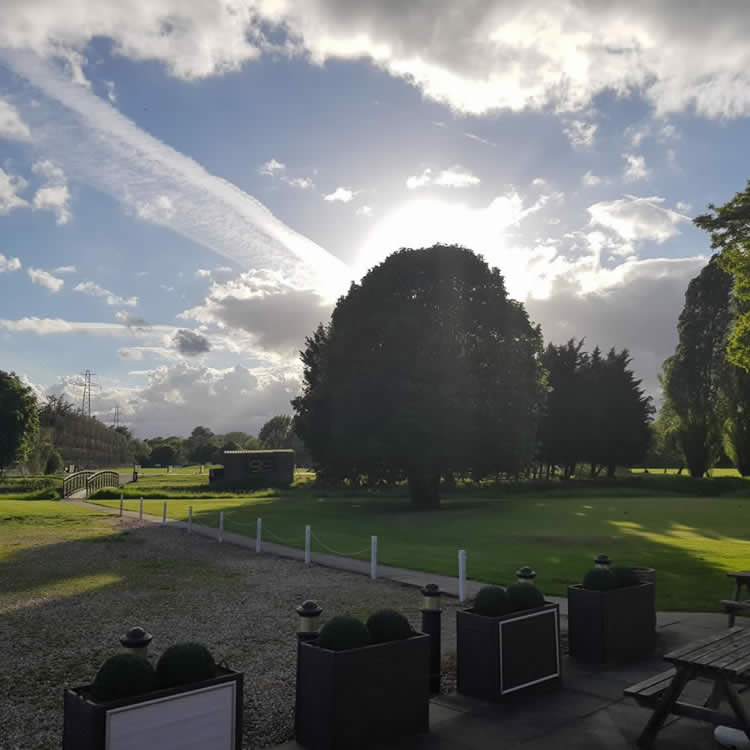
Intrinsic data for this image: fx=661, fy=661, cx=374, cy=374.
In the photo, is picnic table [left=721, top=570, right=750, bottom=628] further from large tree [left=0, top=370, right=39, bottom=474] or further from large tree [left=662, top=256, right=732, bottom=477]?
large tree [left=0, top=370, right=39, bottom=474]

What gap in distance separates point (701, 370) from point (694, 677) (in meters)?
66.0

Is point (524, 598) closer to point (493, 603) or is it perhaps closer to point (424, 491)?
point (493, 603)

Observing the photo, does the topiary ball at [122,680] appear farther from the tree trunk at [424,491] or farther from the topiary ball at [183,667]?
the tree trunk at [424,491]

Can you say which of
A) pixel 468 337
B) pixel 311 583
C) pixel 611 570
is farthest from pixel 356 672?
pixel 468 337

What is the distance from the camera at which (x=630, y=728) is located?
20.2ft

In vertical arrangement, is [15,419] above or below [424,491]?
above

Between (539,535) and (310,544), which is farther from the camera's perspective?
(539,535)

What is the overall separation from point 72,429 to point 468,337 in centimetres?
10528

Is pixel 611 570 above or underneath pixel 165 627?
above

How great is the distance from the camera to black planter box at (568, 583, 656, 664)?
8.22 meters

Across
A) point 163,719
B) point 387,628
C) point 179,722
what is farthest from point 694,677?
point 163,719

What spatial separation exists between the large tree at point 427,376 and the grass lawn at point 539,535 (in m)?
3.28

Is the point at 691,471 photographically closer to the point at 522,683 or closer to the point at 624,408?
the point at 624,408

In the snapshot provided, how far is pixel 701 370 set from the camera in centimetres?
6481
